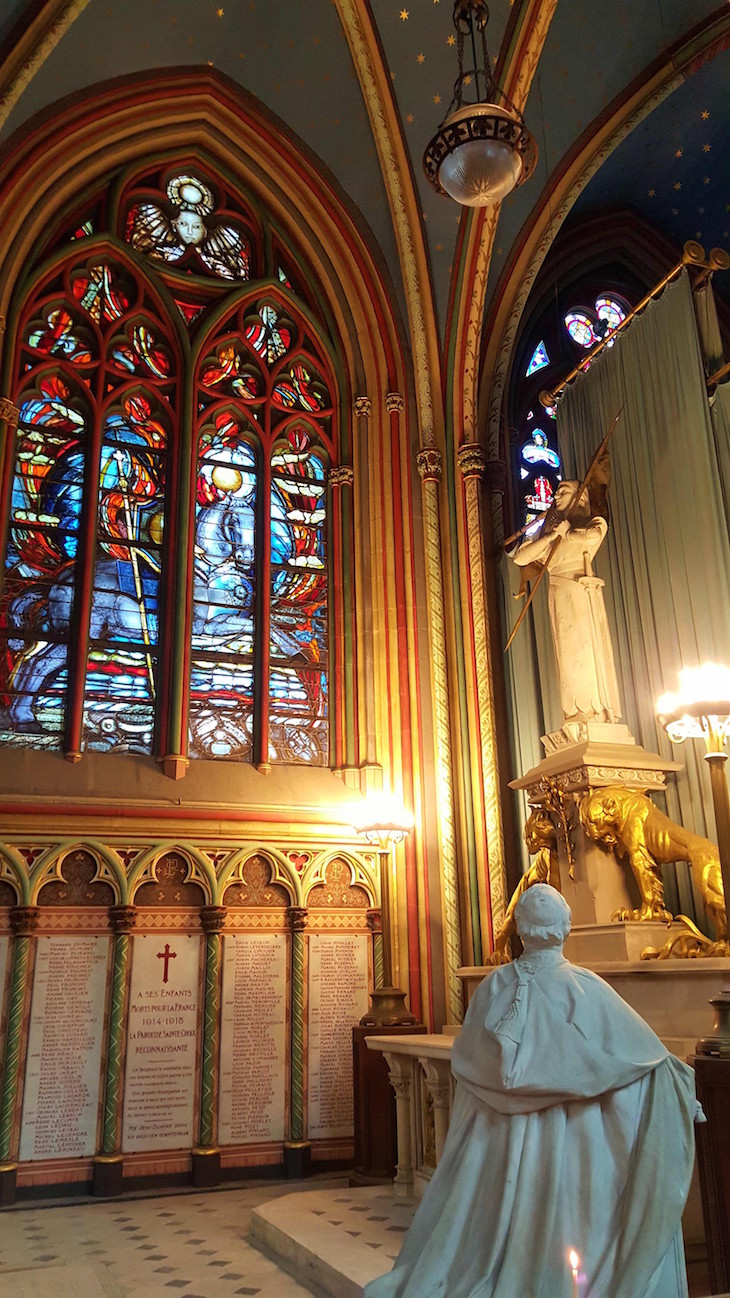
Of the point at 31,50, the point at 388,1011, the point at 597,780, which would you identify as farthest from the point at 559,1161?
the point at 31,50

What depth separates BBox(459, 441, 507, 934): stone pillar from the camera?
9656mm

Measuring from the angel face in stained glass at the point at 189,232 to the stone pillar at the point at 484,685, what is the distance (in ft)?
11.6

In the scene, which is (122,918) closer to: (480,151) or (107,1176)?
(107,1176)

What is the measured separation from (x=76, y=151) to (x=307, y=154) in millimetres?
2534

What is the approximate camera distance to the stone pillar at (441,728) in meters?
9.50

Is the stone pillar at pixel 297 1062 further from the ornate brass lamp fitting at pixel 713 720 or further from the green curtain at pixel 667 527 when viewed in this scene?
the ornate brass lamp fitting at pixel 713 720

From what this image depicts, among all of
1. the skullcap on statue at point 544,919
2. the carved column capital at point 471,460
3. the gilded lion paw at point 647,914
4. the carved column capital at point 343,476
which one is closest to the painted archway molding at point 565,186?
the carved column capital at point 471,460

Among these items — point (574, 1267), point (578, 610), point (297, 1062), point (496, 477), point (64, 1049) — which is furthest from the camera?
point (496, 477)

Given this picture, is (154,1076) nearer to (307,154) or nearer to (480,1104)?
(480,1104)

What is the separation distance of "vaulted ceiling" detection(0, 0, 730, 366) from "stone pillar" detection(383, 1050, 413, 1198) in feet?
25.9

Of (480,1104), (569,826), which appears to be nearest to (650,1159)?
(480,1104)

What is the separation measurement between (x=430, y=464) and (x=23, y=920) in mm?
6070

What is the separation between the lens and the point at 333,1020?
30.3 feet

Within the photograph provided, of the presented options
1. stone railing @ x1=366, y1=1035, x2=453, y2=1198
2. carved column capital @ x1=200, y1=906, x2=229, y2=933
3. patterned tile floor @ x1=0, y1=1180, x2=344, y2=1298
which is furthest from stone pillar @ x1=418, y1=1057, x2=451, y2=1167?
carved column capital @ x1=200, y1=906, x2=229, y2=933
